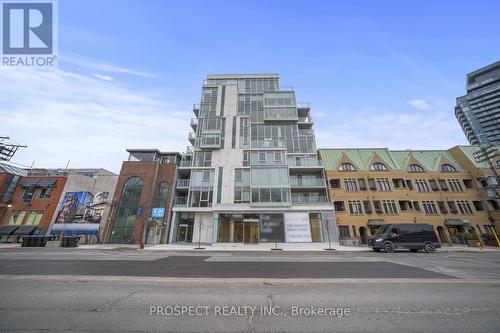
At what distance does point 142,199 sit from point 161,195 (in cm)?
285

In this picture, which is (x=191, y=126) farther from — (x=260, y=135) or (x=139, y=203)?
(x=139, y=203)

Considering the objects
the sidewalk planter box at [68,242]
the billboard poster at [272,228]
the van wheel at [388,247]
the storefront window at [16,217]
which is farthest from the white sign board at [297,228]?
the storefront window at [16,217]

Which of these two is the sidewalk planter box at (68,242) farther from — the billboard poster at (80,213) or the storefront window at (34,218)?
the storefront window at (34,218)

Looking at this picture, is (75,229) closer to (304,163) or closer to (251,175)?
(251,175)

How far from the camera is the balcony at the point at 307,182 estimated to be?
31438 millimetres

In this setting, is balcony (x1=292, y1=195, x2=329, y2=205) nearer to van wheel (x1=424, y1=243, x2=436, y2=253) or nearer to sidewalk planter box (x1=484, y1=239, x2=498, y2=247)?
van wheel (x1=424, y1=243, x2=436, y2=253)

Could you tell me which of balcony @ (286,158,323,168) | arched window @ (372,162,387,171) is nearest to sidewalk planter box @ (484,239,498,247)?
arched window @ (372,162,387,171)

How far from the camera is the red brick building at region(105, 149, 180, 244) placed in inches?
1133

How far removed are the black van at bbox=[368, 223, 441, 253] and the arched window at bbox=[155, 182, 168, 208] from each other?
96.2 ft

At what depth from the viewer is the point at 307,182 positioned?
32000 millimetres

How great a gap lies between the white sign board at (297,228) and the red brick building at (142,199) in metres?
18.6

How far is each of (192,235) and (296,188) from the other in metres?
18.3

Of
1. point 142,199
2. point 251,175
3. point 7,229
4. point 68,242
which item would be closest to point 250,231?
point 251,175

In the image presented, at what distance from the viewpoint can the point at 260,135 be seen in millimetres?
36469
